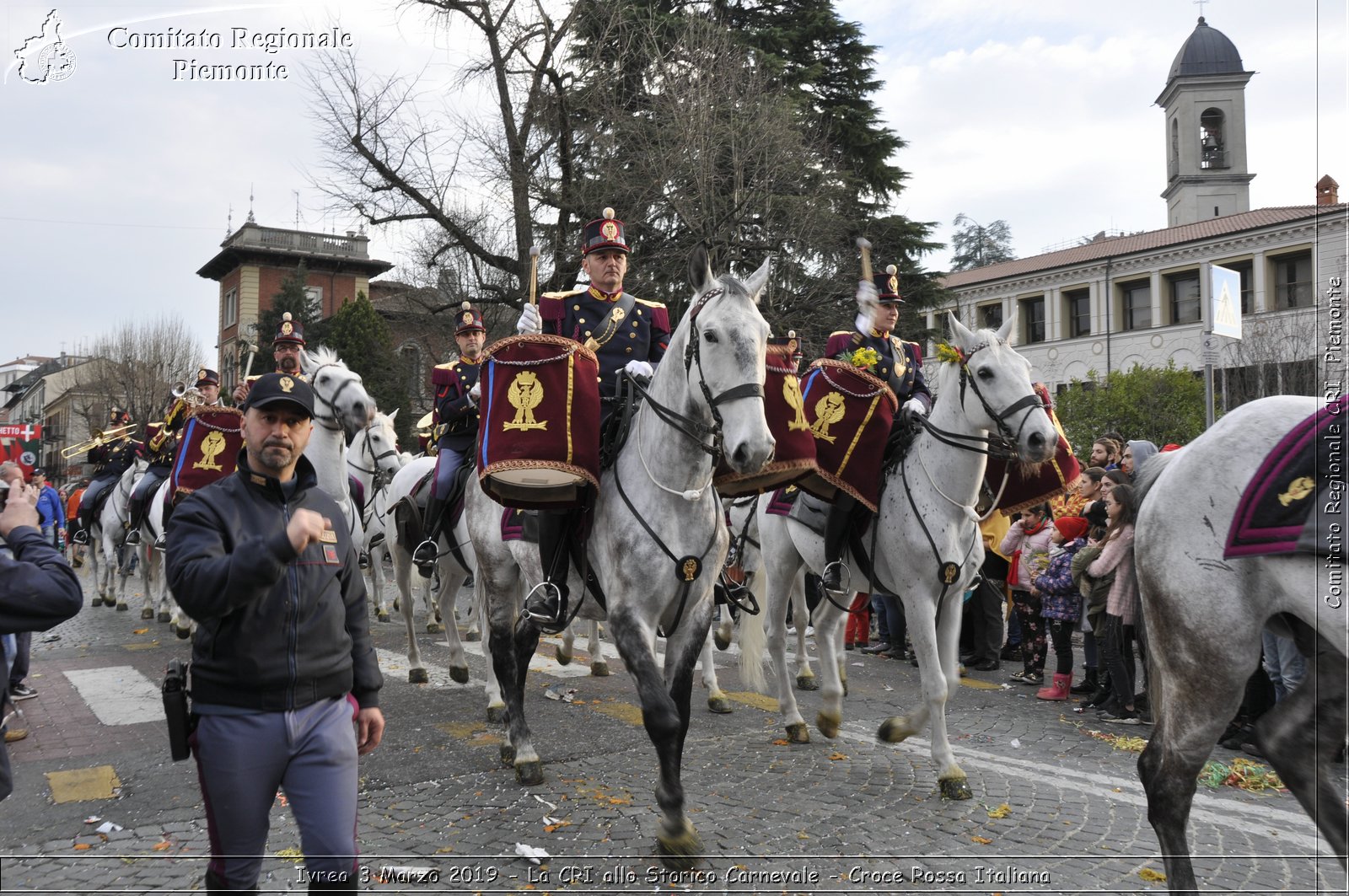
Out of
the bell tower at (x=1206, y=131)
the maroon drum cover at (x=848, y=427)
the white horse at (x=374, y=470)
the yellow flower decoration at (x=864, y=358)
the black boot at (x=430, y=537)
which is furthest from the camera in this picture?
the bell tower at (x=1206, y=131)

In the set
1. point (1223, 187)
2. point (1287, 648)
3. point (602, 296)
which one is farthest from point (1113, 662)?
point (1223, 187)

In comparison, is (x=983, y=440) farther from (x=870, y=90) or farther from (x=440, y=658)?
(x=870, y=90)

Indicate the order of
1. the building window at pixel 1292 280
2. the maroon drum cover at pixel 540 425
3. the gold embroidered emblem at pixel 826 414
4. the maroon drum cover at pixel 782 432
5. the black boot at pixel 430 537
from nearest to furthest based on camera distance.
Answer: the maroon drum cover at pixel 540 425 → the maroon drum cover at pixel 782 432 → the gold embroidered emblem at pixel 826 414 → the black boot at pixel 430 537 → the building window at pixel 1292 280

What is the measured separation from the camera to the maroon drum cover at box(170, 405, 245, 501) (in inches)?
381

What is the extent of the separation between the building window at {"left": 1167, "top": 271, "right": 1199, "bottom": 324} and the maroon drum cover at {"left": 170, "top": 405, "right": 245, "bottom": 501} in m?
46.4

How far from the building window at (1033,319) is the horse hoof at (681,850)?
52.0 m

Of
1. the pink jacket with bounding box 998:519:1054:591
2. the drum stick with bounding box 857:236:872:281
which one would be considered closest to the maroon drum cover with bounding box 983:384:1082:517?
the drum stick with bounding box 857:236:872:281

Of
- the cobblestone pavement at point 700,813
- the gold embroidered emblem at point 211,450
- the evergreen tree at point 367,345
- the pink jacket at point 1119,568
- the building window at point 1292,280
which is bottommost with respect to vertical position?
the cobblestone pavement at point 700,813

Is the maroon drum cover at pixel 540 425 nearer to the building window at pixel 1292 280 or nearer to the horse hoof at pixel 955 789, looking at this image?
the horse hoof at pixel 955 789

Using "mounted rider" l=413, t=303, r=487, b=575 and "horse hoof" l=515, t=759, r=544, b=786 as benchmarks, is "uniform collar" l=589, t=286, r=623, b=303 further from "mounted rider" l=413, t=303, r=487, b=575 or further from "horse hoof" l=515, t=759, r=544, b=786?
"horse hoof" l=515, t=759, r=544, b=786

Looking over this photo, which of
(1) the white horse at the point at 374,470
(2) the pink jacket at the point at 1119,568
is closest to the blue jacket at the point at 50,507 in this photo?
(1) the white horse at the point at 374,470

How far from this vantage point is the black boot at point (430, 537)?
28.2 ft

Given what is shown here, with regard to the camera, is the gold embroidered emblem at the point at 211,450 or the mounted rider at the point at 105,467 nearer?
the gold embroidered emblem at the point at 211,450

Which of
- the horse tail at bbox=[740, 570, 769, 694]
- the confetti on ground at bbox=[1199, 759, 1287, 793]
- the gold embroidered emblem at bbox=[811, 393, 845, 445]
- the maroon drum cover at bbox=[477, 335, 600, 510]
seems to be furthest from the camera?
the horse tail at bbox=[740, 570, 769, 694]
